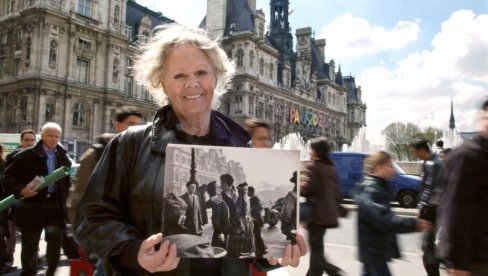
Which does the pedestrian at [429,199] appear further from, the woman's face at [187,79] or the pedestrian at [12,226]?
the pedestrian at [12,226]

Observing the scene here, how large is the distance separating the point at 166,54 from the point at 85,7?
34.5 m

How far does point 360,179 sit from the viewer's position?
15.1m

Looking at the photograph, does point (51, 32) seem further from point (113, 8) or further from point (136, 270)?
point (136, 270)

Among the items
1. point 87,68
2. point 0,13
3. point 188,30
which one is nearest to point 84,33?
point 87,68

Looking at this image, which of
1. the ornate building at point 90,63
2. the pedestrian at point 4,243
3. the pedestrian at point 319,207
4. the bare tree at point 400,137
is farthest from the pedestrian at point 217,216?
the bare tree at point 400,137

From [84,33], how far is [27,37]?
13.1 ft

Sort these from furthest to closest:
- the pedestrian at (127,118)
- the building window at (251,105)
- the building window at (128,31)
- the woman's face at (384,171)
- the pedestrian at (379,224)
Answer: the building window at (251,105), the building window at (128,31), the pedestrian at (127,118), the woman's face at (384,171), the pedestrian at (379,224)

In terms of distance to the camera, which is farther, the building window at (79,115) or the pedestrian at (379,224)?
the building window at (79,115)

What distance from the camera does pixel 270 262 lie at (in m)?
1.68

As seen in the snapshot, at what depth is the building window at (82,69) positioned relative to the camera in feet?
107

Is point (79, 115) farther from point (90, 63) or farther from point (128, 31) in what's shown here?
point (128, 31)

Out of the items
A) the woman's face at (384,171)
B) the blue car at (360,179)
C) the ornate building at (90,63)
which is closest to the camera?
the woman's face at (384,171)

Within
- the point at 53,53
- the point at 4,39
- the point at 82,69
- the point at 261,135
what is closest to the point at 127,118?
the point at 261,135

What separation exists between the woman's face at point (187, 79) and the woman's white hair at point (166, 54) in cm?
3
